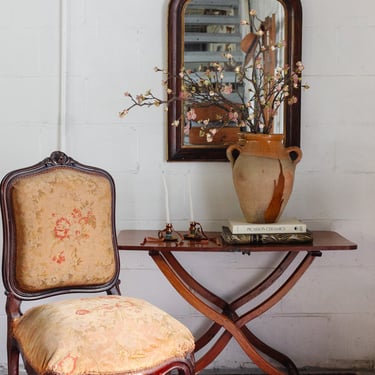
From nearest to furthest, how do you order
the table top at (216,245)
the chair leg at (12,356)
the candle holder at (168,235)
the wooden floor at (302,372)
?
the chair leg at (12,356) → the table top at (216,245) → the candle holder at (168,235) → the wooden floor at (302,372)

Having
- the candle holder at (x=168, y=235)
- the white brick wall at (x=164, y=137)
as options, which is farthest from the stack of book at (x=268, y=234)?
the white brick wall at (x=164, y=137)

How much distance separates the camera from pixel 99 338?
66.2 inches

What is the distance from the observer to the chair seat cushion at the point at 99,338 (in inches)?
64.5

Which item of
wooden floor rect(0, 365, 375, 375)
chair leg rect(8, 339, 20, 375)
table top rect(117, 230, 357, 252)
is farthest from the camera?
wooden floor rect(0, 365, 375, 375)

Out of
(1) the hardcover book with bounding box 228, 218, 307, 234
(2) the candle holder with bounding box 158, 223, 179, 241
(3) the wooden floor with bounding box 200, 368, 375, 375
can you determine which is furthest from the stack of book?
(3) the wooden floor with bounding box 200, 368, 375, 375

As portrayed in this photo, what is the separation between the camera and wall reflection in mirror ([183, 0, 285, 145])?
8.27 feet

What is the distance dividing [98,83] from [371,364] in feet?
5.84

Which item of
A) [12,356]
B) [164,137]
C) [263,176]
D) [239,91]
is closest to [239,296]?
[263,176]

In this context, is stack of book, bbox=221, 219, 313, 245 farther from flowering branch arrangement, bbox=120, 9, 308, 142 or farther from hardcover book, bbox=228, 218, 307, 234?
flowering branch arrangement, bbox=120, 9, 308, 142

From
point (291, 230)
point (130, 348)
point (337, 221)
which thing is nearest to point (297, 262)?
point (337, 221)

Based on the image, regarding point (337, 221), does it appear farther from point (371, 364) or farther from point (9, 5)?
point (9, 5)

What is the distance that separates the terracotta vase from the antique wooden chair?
1.72 ft

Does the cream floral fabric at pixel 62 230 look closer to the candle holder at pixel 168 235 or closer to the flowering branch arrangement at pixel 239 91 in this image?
the candle holder at pixel 168 235

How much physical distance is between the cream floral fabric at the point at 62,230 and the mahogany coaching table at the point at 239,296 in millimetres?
144
